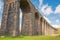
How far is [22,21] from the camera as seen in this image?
2005 cm

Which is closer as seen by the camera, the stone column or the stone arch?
the stone column

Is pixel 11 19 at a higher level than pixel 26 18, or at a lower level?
lower

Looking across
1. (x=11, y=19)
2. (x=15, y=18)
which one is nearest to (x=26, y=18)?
(x=11, y=19)

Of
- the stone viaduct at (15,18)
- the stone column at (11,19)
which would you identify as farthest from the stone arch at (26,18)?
the stone column at (11,19)

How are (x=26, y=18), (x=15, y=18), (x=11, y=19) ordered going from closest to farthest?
(x=15, y=18)
(x=11, y=19)
(x=26, y=18)

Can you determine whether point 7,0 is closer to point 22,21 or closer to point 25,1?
point 25,1

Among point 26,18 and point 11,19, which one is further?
point 26,18

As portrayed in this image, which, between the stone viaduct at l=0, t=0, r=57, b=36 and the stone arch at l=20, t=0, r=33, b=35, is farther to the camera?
the stone arch at l=20, t=0, r=33, b=35

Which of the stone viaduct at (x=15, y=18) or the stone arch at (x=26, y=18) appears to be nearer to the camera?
the stone viaduct at (x=15, y=18)

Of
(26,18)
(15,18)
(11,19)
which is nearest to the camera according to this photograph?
(15,18)

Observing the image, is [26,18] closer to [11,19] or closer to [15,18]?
[11,19]

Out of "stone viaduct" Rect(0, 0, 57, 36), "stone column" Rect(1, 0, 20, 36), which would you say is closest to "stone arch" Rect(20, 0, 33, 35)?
"stone viaduct" Rect(0, 0, 57, 36)

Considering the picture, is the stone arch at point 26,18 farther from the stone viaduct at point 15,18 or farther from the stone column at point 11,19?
the stone column at point 11,19

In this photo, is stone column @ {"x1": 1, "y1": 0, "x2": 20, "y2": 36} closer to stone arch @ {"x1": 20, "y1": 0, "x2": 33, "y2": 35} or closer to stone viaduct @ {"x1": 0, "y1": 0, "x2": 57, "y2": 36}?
stone viaduct @ {"x1": 0, "y1": 0, "x2": 57, "y2": 36}
